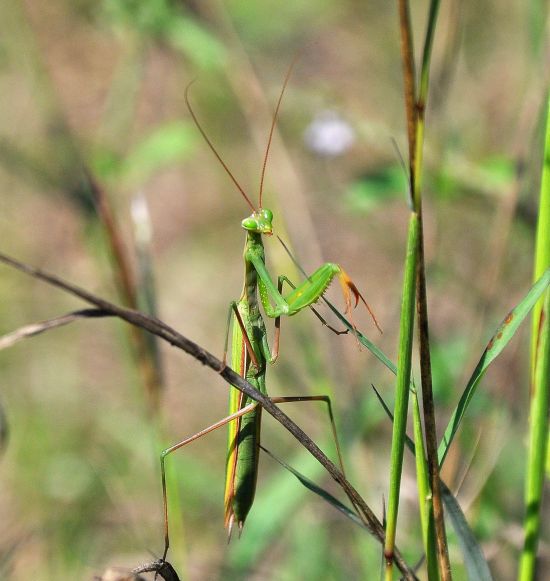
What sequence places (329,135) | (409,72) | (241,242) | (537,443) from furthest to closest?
1. (241,242)
2. (329,135)
3. (537,443)
4. (409,72)

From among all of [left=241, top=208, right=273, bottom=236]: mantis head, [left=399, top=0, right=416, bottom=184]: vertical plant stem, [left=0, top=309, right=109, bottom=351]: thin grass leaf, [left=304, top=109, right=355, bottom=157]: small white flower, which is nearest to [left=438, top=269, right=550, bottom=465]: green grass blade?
[left=399, top=0, right=416, bottom=184]: vertical plant stem

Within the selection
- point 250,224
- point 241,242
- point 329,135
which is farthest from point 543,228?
point 241,242

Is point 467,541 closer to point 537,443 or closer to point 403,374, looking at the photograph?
point 537,443

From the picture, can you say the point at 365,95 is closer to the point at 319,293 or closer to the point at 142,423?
the point at 142,423

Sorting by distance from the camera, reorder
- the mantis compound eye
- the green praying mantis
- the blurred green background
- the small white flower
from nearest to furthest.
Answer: the green praying mantis, the mantis compound eye, the blurred green background, the small white flower

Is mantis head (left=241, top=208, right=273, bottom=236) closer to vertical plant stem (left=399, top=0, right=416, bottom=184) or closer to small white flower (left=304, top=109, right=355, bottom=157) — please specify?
vertical plant stem (left=399, top=0, right=416, bottom=184)

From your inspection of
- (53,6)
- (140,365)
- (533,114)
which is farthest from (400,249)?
(53,6)

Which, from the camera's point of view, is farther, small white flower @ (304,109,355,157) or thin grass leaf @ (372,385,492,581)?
small white flower @ (304,109,355,157)
